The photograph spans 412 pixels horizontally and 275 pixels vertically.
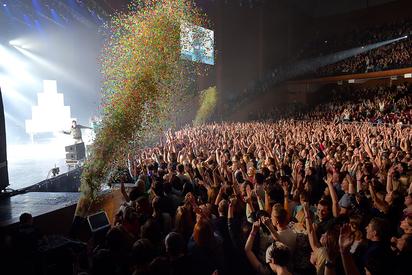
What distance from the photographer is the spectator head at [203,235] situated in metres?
3.18

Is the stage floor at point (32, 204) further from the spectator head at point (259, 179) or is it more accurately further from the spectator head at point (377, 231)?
the spectator head at point (377, 231)

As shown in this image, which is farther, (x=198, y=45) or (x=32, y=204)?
(x=198, y=45)

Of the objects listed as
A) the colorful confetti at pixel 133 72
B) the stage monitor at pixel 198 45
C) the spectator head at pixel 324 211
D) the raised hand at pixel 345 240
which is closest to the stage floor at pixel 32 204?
the colorful confetti at pixel 133 72

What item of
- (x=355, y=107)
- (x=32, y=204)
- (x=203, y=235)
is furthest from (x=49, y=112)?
(x=355, y=107)

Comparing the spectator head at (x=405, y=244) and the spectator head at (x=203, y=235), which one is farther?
the spectator head at (x=203, y=235)

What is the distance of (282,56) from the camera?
34.2 metres

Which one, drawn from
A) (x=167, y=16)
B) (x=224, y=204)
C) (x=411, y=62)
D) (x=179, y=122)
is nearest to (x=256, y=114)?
(x=179, y=122)

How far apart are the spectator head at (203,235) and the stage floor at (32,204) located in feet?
11.0

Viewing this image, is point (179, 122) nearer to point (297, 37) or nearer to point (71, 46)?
point (71, 46)

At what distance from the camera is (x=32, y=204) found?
6223 mm

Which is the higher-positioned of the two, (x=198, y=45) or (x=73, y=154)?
(x=198, y=45)

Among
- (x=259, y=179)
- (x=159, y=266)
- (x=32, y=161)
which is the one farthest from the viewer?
(x=32, y=161)

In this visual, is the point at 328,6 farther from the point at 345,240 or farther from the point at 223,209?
the point at 345,240

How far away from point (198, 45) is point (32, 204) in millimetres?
21242
